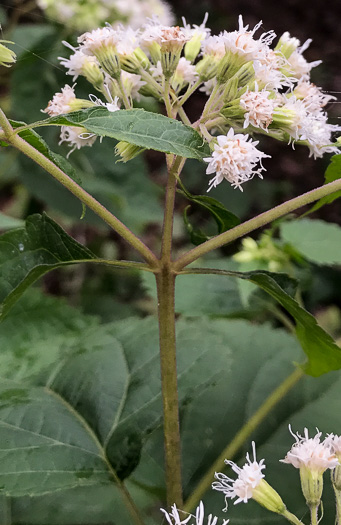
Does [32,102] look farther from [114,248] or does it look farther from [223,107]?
[223,107]

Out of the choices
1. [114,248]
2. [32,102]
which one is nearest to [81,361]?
[32,102]

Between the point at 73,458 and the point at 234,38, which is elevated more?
the point at 234,38

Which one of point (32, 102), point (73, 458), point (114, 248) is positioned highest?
point (32, 102)

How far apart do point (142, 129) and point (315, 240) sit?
44 centimetres

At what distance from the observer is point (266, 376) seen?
576 millimetres

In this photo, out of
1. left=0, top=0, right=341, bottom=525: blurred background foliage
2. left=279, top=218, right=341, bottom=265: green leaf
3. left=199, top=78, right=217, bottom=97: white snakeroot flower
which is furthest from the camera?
left=279, top=218, right=341, bottom=265: green leaf

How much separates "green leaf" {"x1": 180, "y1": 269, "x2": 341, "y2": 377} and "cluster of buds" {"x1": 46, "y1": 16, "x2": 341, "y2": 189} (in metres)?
0.06

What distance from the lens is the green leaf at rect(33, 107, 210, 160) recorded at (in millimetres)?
295

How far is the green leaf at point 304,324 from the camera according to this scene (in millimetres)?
358

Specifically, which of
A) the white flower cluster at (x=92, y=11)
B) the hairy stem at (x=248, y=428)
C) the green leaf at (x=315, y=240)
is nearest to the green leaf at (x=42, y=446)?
the hairy stem at (x=248, y=428)

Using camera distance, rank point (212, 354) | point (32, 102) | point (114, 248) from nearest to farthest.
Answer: point (212, 354) < point (32, 102) < point (114, 248)

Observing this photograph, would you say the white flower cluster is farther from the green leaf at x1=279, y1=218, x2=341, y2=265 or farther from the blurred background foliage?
the green leaf at x1=279, y1=218, x2=341, y2=265

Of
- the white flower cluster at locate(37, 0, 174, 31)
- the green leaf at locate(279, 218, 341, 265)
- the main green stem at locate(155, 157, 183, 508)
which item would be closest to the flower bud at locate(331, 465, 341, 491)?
the main green stem at locate(155, 157, 183, 508)

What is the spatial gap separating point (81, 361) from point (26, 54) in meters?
0.27
